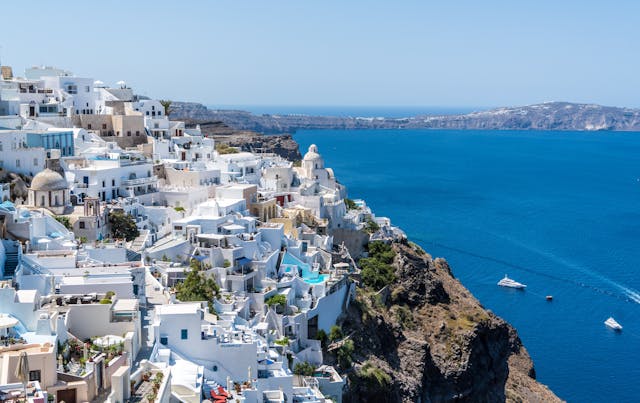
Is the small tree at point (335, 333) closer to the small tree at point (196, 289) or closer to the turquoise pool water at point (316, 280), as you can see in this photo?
the turquoise pool water at point (316, 280)

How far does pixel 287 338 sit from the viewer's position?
30.7m

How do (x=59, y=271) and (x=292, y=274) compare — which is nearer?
(x=59, y=271)

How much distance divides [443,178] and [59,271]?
11952cm

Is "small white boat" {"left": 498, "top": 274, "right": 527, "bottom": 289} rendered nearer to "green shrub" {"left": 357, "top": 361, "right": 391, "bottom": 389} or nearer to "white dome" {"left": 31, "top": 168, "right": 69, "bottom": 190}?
"green shrub" {"left": 357, "top": 361, "right": 391, "bottom": 389}

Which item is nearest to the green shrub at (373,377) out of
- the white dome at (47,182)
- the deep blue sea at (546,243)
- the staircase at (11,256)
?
the staircase at (11,256)

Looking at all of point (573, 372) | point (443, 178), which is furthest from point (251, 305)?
point (443, 178)

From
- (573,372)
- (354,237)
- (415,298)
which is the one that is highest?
(354,237)

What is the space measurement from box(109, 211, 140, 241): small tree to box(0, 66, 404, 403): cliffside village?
58mm

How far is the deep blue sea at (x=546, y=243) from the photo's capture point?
5600 centimetres

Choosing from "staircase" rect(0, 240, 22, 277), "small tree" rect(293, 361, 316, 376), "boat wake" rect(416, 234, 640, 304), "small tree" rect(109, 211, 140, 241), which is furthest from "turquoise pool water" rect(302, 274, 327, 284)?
"boat wake" rect(416, 234, 640, 304)

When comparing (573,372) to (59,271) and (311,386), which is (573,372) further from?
(59,271)

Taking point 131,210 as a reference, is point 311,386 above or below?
below

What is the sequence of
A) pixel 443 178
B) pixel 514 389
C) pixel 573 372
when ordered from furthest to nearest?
pixel 443 178 < pixel 573 372 < pixel 514 389

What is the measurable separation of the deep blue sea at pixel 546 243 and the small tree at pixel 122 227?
28.5 metres
